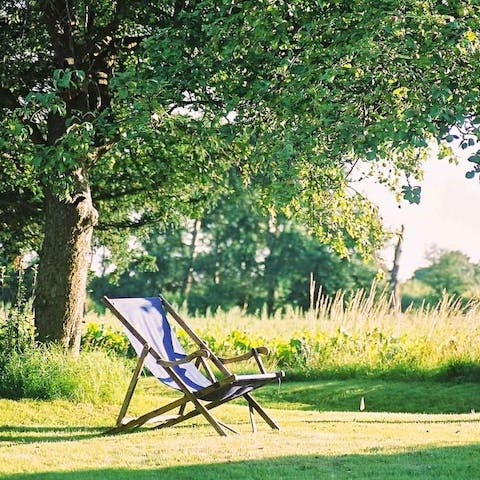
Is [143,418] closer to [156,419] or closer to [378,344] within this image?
[156,419]

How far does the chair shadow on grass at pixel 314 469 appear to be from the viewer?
5246mm

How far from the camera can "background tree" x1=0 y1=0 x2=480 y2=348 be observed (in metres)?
6.40

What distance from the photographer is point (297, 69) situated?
6.71 m

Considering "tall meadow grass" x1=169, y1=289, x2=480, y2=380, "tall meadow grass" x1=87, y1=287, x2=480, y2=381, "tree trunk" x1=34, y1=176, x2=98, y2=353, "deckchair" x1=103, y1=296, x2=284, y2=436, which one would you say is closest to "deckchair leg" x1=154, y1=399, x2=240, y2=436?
"deckchair" x1=103, y1=296, x2=284, y2=436

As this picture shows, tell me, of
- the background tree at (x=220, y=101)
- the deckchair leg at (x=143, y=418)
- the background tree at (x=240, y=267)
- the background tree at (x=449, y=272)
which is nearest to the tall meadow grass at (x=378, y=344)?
the background tree at (x=220, y=101)

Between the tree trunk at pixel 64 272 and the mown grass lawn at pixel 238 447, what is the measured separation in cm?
92

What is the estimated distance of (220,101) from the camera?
8312mm

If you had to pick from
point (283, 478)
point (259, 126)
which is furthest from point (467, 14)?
point (283, 478)

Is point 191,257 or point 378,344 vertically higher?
point 191,257

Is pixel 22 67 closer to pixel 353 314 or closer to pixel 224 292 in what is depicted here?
pixel 353 314

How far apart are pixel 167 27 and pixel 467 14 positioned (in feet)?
9.41

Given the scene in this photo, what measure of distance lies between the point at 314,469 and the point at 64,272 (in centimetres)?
438

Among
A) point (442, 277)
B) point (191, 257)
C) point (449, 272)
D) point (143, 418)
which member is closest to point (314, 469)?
point (143, 418)

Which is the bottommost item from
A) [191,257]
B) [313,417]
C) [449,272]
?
[313,417]
